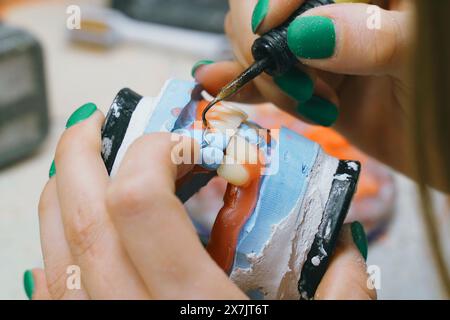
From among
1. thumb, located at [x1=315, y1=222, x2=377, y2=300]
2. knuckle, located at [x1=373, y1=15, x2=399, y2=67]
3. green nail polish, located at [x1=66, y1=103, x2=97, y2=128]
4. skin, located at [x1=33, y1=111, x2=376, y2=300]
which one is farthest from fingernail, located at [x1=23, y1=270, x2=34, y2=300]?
knuckle, located at [x1=373, y1=15, x2=399, y2=67]

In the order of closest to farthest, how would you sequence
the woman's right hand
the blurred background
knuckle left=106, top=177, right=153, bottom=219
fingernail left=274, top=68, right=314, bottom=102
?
knuckle left=106, top=177, right=153, bottom=219, the woman's right hand, fingernail left=274, top=68, right=314, bottom=102, the blurred background

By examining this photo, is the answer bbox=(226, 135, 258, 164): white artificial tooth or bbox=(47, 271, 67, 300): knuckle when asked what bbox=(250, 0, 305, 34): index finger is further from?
bbox=(47, 271, 67, 300): knuckle

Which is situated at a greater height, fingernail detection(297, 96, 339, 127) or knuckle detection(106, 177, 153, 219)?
knuckle detection(106, 177, 153, 219)

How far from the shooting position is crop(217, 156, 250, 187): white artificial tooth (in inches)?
17.1

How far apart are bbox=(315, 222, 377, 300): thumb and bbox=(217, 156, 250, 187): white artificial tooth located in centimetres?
10

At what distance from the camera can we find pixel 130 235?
0.38 metres

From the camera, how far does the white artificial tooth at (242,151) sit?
0.44m

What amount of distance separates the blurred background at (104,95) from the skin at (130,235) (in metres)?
0.19

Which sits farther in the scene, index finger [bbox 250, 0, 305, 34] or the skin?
index finger [bbox 250, 0, 305, 34]

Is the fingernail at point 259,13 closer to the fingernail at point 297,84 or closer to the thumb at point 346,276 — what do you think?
the fingernail at point 297,84

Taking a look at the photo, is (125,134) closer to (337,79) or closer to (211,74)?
(211,74)

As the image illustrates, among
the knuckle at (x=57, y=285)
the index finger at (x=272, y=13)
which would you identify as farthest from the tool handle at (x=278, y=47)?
the knuckle at (x=57, y=285)
